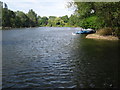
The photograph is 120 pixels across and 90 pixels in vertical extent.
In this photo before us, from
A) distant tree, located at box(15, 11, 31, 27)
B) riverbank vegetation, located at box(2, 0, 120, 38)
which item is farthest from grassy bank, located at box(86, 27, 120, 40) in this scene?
distant tree, located at box(15, 11, 31, 27)

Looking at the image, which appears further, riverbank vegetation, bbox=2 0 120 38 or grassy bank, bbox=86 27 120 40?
grassy bank, bbox=86 27 120 40

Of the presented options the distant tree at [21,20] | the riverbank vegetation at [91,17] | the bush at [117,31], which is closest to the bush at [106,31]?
the riverbank vegetation at [91,17]

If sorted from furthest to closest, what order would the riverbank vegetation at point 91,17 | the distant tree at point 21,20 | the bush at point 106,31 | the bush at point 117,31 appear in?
the distant tree at point 21,20, the bush at point 106,31, the bush at point 117,31, the riverbank vegetation at point 91,17

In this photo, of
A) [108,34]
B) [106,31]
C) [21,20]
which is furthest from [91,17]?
[21,20]

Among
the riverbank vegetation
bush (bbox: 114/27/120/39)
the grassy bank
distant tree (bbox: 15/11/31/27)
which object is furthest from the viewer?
distant tree (bbox: 15/11/31/27)

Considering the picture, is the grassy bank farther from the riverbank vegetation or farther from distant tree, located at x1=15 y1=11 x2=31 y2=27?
distant tree, located at x1=15 y1=11 x2=31 y2=27

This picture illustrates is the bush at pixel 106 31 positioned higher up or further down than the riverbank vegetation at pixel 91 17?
further down

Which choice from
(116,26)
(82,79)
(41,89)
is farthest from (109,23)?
(41,89)

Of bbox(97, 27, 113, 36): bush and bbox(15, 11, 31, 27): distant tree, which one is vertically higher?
bbox(15, 11, 31, 27): distant tree

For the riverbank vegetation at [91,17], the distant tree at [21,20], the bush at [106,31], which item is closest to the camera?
the riverbank vegetation at [91,17]

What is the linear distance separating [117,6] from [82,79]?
57.0 feet

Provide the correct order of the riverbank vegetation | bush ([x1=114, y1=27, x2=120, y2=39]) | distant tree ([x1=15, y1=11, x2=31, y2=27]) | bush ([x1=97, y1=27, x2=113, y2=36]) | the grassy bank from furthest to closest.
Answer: distant tree ([x1=15, y1=11, x2=31, y2=27])
bush ([x1=97, y1=27, x2=113, y2=36])
the grassy bank
bush ([x1=114, y1=27, x2=120, y2=39])
the riverbank vegetation

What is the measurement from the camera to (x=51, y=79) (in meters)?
12.1

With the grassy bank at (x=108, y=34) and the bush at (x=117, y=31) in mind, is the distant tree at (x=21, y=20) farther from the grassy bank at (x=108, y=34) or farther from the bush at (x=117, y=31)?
the bush at (x=117, y=31)
